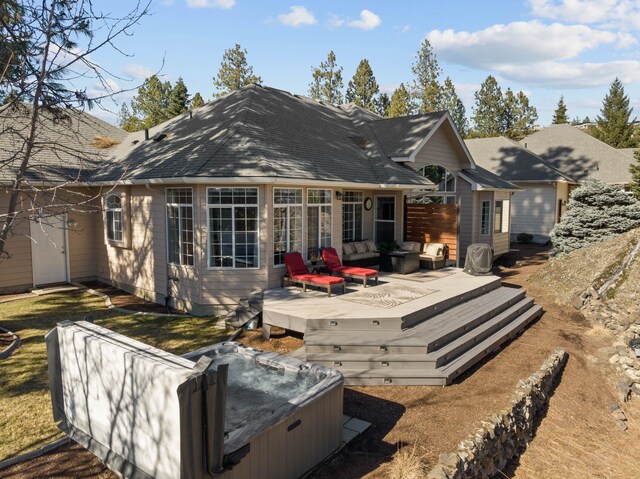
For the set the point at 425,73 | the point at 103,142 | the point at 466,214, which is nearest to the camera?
the point at 103,142

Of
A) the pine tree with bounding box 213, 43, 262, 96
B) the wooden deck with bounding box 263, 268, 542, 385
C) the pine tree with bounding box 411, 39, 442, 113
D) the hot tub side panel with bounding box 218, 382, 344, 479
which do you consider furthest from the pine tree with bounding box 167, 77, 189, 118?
the hot tub side panel with bounding box 218, 382, 344, 479

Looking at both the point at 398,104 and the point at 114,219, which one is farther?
the point at 398,104

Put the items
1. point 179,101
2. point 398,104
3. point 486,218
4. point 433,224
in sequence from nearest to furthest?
point 433,224
point 486,218
point 179,101
point 398,104

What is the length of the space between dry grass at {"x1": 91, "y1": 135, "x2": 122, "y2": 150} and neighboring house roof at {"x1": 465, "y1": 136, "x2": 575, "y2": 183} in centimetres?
2111

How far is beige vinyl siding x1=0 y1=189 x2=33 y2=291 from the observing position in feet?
41.8

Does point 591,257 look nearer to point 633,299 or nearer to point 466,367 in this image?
point 633,299

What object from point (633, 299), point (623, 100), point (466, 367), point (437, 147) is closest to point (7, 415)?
point (466, 367)

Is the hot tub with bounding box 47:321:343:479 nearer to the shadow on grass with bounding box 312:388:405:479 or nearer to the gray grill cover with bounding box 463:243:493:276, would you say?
the shadow on grass with bounding box 312:388:405:479

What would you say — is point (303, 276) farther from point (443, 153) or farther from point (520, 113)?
point (520, 113)

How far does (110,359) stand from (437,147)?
13.9 meters

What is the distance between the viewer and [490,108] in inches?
1914

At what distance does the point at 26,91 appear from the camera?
6.60 m

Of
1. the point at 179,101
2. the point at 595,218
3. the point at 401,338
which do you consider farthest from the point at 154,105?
the point at 401,338

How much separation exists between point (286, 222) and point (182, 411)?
7.46 meters
